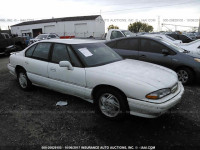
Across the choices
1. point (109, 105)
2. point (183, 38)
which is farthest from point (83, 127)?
point (183, 38)

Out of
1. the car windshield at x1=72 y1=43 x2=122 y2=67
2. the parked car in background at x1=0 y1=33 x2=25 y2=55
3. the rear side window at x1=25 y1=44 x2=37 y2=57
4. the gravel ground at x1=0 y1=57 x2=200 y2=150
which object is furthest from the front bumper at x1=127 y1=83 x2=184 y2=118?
the parked car in background at x1=0 y1=33 x2=25 y2=55

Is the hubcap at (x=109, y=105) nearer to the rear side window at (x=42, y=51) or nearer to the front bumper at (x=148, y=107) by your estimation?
the front bumper at (x=148, y=107)

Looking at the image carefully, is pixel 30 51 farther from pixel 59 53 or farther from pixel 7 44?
pixel 7 44

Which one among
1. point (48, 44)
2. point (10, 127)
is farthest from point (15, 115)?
point (48, 44)

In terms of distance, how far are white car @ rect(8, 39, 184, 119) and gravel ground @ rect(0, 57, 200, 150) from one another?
343 millimetres

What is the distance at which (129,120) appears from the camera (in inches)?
132

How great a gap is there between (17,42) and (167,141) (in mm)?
13509

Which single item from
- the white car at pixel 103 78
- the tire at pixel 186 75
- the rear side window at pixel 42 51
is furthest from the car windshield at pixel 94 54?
the tire at pixel 186 75

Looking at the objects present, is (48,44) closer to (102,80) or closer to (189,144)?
(102,80)

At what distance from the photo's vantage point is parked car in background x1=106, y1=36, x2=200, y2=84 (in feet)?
16.9

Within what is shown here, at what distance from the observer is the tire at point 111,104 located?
303cm

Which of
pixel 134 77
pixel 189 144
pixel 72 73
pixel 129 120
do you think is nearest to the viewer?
pixel 189 144

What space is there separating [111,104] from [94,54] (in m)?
1.22

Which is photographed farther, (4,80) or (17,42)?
(17,42)
